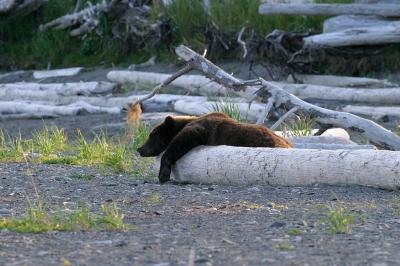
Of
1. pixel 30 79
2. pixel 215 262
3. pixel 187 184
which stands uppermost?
pixel 215 262

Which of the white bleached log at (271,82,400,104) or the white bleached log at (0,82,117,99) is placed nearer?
the white bleached log at (271,82,400,104)

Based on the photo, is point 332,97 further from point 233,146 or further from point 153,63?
point 233,146

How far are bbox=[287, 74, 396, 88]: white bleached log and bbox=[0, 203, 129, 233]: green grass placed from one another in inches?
436

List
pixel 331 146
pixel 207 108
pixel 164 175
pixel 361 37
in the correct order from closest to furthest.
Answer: pixel 164 175 < pixel 331 146 < pixel 207 108 < pixel 361 37

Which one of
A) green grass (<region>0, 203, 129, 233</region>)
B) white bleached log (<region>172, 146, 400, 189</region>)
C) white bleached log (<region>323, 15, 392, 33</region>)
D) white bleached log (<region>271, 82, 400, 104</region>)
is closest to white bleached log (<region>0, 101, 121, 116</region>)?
white bleached log (<region>271, 82, 400, 104</region>)

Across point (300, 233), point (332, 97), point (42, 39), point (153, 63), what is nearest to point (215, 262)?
point (300, 233)

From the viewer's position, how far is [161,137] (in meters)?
9.59

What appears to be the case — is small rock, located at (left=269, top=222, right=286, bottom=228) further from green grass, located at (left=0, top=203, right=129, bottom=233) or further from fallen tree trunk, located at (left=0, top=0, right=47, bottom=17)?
fallen tree trunk, located at (left=0, top=0, right=47, bottom=17)

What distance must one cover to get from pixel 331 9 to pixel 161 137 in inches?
379

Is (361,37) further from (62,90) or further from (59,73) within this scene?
(59,73)

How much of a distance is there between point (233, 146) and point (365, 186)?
1354mm

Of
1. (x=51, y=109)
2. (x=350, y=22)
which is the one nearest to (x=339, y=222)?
(x=51, y=109)

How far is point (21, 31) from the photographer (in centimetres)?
2448

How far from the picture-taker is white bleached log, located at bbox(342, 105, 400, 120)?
48.9 ft
